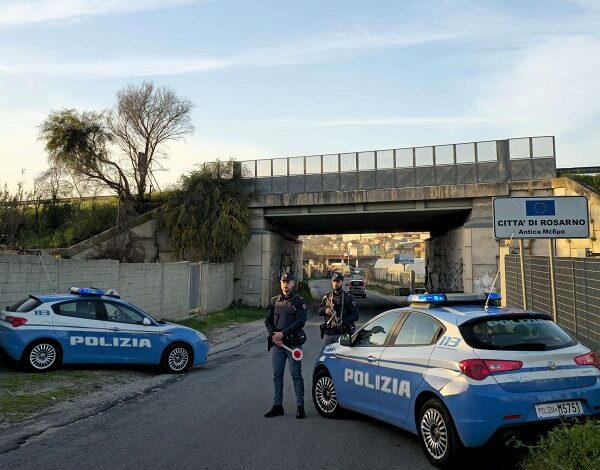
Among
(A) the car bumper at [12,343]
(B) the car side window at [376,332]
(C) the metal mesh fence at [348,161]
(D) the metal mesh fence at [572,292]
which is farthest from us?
(C) the metal mesh fence at [348,161]

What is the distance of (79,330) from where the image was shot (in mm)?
10102

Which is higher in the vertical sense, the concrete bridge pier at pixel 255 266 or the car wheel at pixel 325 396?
the concrete bridge pier at pixel 255 266

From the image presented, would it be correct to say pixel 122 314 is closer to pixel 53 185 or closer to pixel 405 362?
pixel 405 362

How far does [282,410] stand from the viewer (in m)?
7.23

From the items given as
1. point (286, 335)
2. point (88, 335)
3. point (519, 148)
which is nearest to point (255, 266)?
point (519, 148)

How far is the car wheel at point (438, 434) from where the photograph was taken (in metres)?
4.91

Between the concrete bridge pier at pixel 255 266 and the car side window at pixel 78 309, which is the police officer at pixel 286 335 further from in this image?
the concrete bridge pier at pixel 255 266

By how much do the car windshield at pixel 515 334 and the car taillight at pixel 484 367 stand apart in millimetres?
176

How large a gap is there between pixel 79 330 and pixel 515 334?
7.89 metres

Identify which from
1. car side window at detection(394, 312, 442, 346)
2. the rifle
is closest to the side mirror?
car side window at detection(394, 312, 442, 346)

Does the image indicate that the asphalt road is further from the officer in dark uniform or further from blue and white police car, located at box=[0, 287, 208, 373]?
blue and white police car, located at box=[0, 287, 208, 373]

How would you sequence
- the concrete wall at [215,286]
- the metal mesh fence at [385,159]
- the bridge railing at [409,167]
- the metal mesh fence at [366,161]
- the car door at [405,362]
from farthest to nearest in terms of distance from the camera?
the metal mesh fence at [366,161] → the metal mesh fence at [385,159] → the bridge railing at [409,167] → the concrete wall at [215,286] → the car door at [405,362]

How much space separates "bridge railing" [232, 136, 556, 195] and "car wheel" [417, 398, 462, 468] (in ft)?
74.4

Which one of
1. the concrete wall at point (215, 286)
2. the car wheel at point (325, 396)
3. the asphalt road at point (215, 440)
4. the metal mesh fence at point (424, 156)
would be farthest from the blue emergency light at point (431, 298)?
the metal mesh fence at point (424, 156)
